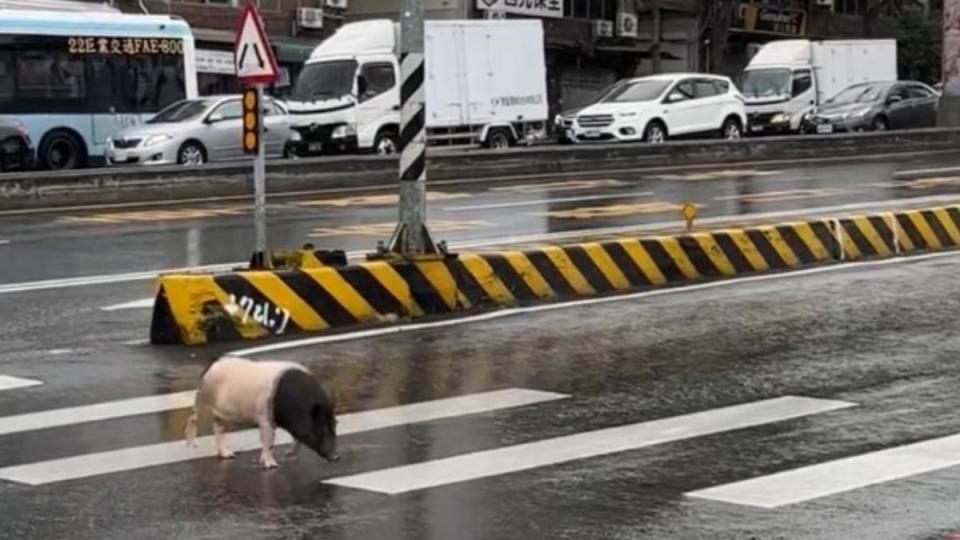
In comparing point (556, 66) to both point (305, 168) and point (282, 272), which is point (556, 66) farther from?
point (282, 272)

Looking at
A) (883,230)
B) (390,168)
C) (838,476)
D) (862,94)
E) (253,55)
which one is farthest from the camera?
(862,94)

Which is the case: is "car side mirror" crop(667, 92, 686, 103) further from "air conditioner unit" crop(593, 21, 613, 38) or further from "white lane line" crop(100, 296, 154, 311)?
"white lane line" crop(100, 296, 154, 311)

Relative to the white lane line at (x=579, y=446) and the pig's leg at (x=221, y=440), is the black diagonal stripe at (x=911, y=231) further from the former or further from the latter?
the pig's leg at (x=221, y=440)

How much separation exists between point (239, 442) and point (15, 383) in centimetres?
229

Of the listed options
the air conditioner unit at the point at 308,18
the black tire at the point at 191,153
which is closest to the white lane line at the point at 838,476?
the black tire at the point at 191,153

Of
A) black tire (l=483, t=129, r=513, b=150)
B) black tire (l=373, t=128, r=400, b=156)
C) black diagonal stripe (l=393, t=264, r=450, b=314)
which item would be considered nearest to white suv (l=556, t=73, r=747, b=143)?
black tire (l=483, t=129, r=513, b=150)

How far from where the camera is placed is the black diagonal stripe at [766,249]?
15.5 meters

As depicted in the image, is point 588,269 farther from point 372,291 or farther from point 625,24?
point 625,24

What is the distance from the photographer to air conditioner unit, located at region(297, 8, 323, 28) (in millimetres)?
47219

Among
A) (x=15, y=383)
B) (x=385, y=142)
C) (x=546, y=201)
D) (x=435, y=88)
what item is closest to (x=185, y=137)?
(x=385, y=142)

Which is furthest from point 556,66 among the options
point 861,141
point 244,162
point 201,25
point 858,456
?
point 858,456

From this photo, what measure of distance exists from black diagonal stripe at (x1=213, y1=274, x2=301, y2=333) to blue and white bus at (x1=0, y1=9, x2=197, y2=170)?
20749 mm

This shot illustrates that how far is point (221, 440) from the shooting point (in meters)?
8.17

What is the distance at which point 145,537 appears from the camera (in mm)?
6734
